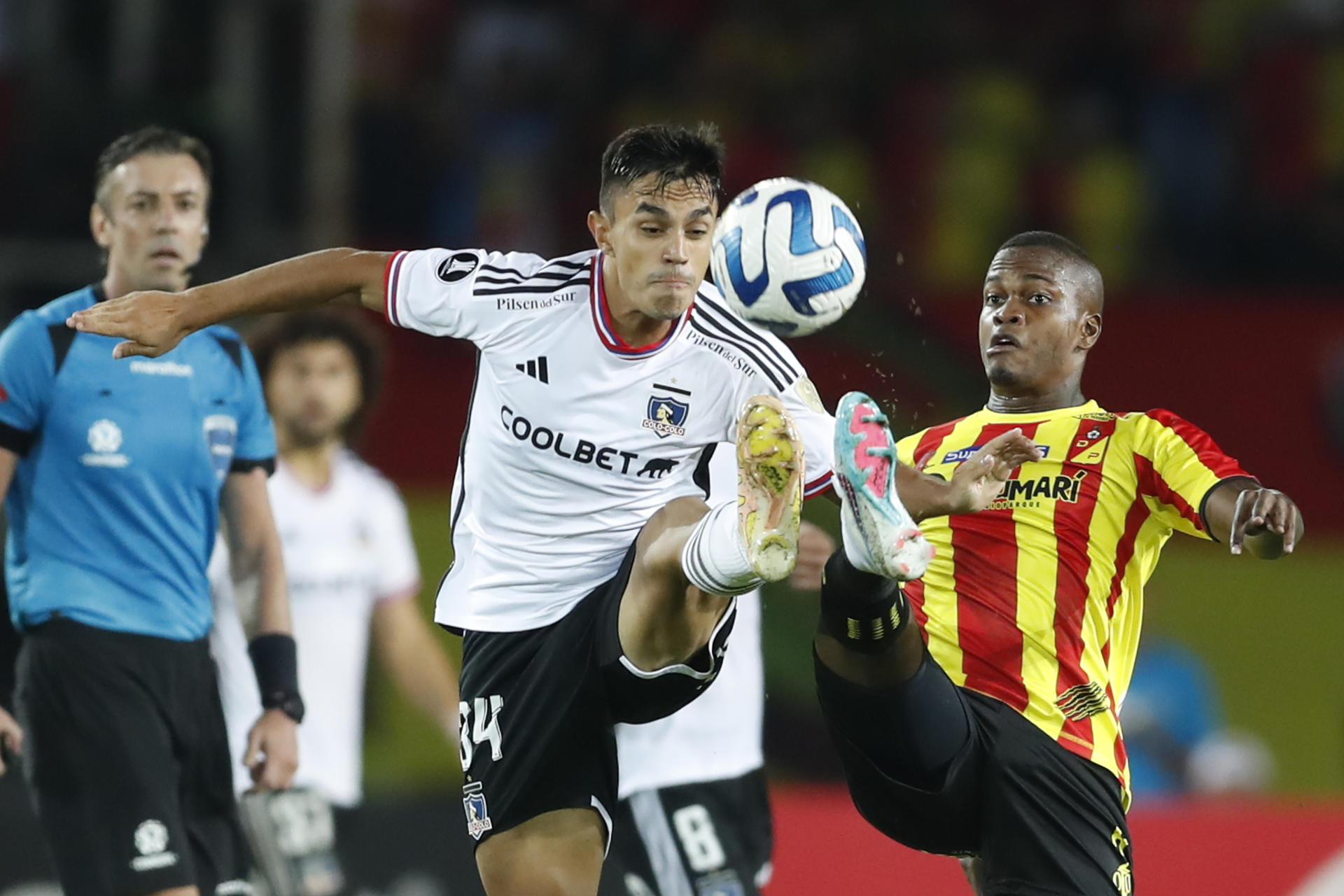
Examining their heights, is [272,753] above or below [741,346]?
below

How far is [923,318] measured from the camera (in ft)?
33.0

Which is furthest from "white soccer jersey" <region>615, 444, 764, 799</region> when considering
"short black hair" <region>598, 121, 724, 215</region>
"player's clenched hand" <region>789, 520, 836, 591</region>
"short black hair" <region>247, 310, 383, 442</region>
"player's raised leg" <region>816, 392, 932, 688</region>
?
"short black hair" <region>247, 310, 383, 442</region>

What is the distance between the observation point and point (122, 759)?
507cm

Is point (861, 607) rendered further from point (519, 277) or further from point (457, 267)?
point (457, 267)

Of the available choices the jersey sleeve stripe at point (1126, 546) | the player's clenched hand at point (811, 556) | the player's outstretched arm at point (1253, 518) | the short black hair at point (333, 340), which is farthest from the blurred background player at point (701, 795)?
the short black hair at point (333, 340)

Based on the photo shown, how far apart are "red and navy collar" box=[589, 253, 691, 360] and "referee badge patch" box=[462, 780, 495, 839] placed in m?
1.17

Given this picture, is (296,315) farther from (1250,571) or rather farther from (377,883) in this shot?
(1250,571)

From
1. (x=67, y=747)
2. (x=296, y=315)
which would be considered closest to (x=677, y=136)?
(x=67, y=747)

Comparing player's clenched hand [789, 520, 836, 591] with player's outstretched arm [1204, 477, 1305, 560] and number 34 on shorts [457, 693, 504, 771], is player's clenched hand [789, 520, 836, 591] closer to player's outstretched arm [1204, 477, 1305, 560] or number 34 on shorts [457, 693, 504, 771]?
number 34 on shorts [457, 693, 504, 771]

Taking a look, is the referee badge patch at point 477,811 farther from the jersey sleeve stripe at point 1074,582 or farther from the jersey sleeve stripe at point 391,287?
the jersey sleeve stripe at point 1074,582

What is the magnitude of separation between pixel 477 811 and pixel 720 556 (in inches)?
45.3

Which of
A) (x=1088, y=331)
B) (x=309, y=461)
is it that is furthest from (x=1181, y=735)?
(x=1088, y=331)

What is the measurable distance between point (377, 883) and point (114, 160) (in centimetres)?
291

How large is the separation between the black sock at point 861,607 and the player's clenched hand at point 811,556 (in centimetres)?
50
